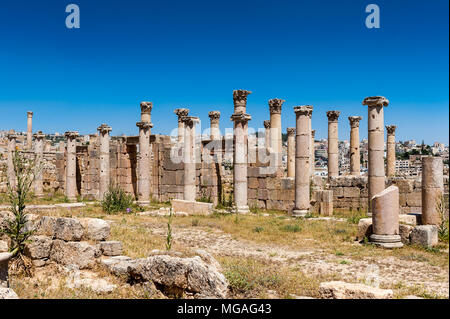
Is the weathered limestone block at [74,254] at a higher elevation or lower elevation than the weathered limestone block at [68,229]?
lower

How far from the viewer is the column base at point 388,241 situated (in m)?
11.6

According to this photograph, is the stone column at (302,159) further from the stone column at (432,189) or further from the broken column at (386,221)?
the broken column at (386,221)

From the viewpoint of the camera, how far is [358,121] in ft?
93.7

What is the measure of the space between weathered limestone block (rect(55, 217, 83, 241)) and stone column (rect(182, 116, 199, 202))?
13042mm

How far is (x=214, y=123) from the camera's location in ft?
98.2

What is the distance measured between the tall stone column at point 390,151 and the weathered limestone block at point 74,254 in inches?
1068

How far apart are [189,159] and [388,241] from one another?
12630 mm

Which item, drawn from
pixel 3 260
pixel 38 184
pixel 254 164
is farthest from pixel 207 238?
pixel 38 184

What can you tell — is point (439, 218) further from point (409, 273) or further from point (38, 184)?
point (38, 184)

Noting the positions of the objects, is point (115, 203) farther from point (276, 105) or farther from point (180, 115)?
point (276, 105)

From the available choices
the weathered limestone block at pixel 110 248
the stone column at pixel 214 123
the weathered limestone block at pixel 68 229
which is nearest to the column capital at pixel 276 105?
the stone column at pixel 214 123

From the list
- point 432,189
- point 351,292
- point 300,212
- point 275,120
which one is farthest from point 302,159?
point 351,292

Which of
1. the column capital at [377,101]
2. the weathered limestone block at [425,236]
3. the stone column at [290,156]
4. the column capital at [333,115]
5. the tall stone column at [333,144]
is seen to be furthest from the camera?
the stone column at [290,156]
